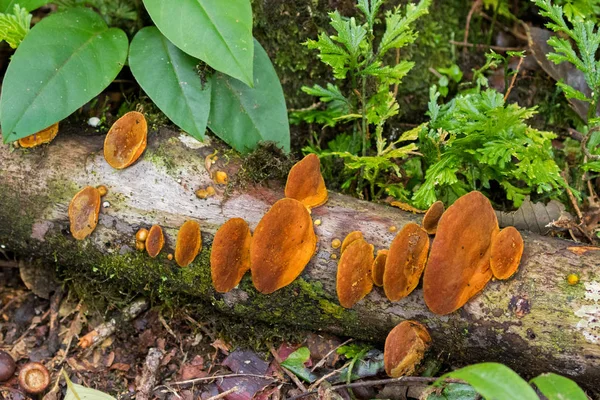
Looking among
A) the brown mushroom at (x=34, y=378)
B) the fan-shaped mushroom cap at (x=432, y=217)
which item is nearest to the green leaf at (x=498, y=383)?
the fan-shaped mushroom cap at (x=432, y=217)

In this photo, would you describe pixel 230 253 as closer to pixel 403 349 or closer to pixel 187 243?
pixel 187 243

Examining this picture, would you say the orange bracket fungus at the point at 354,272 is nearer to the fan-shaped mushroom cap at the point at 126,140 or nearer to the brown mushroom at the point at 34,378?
the fan-shaped mushroom cap at the point at 126,140

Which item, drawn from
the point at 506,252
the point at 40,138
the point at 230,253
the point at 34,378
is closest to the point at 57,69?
the point at 40,138

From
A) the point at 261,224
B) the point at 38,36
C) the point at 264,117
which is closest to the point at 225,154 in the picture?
the point at 264,117

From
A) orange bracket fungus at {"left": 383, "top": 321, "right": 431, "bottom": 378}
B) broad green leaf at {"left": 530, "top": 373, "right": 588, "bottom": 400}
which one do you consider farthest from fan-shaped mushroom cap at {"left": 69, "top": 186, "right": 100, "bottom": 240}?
broad green leaf at {"left": 530, "top": 373, "right": 588, "bottom": 400}

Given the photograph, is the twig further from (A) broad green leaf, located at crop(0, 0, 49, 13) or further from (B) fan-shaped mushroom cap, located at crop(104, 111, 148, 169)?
(A) broad green leaf, located at crop(0, 0, 49, 13)

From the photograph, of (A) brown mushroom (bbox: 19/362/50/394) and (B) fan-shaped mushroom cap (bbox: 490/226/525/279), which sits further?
(A) brown mushroom (bbox: 19/362/50/394)
